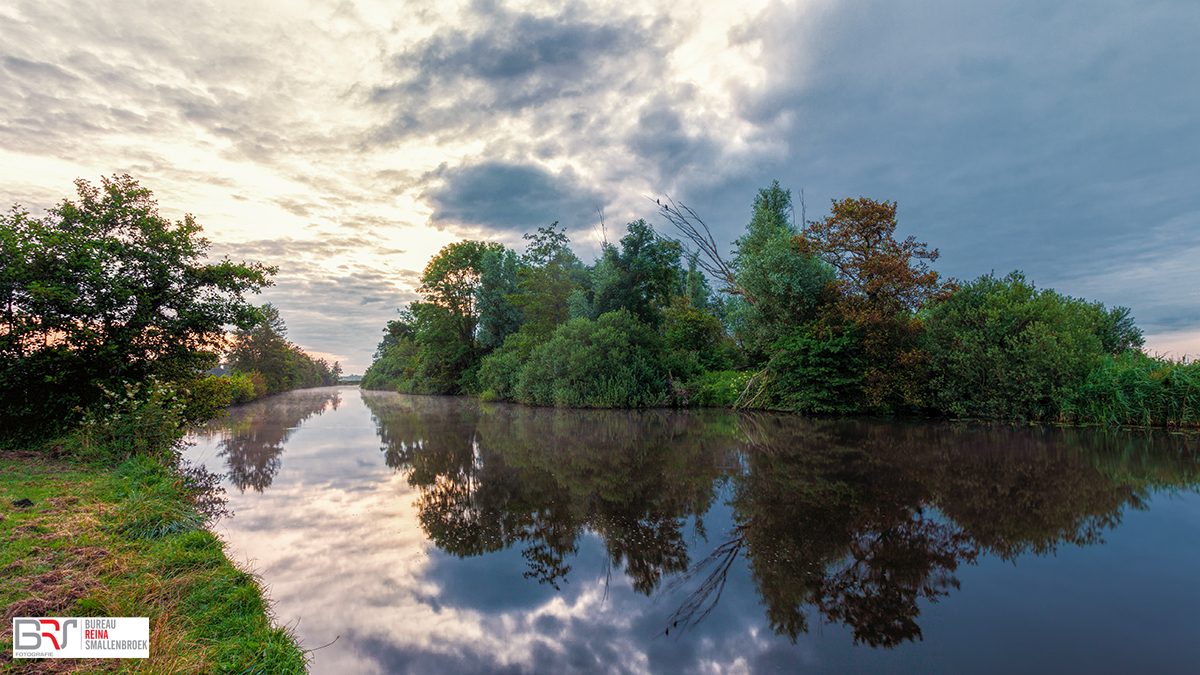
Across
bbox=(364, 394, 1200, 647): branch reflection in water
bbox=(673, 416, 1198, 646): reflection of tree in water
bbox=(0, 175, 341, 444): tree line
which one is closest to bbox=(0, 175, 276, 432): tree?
bbox=(0, 175, 341, 444): tree line

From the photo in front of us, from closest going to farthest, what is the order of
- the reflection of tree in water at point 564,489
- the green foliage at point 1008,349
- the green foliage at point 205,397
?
the reflection of tree in water at point 564,489, the green foliage at point 205,397, the green foliage at point 1008,349

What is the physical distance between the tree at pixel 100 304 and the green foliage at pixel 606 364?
12.7 meters

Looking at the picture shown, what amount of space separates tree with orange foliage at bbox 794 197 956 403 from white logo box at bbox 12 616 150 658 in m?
17.0

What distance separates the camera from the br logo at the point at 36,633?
2523 millimetres

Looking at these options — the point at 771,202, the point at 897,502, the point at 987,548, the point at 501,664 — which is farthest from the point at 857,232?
the point at 501,664

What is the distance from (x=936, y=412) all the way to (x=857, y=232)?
6.86 m

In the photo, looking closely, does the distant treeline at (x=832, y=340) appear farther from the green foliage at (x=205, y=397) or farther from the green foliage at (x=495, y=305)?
the green foliage at (x=205, y=397)

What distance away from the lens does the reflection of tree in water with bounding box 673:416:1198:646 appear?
138 inches

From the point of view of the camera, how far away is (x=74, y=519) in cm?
440

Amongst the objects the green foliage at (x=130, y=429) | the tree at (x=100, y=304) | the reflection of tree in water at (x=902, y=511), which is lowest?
the reflection of tree in water at (x=902, y=511)

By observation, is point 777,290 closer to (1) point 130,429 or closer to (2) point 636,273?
(2) point 636,273

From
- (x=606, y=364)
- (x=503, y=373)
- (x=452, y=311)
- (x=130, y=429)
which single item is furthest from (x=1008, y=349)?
(x=452, y=311)

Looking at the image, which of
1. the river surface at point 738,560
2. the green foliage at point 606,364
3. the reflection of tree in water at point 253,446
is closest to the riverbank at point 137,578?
the river surface at point 738,560

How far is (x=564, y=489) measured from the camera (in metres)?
6.84
